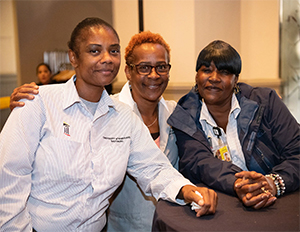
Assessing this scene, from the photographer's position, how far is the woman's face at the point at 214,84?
6.29ft

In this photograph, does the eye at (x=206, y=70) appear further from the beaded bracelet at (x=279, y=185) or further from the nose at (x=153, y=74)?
the beaded bracelet at (x=279, y=185)

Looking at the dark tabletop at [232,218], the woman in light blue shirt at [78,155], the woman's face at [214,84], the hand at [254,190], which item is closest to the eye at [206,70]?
the woman's face at [214,84]

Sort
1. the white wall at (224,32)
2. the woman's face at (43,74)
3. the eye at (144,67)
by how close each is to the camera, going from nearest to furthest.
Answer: the eye at (144,67)
the white wall at (224,32)
the woman's face at (43,74)

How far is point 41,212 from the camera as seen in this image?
1.47 m

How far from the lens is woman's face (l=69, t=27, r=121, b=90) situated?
157 centimetres

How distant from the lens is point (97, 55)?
158 cm

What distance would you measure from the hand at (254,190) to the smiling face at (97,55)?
0.84 metres

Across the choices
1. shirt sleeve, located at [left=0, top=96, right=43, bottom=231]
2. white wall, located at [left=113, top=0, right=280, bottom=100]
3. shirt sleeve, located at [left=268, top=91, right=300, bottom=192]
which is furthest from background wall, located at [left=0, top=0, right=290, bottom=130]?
shirt sleeve, located at [left=0, top=96, right=43, bottom=231]

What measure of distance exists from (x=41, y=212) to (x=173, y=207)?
0.62m

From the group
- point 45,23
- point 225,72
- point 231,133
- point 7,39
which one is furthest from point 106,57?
point 45,23

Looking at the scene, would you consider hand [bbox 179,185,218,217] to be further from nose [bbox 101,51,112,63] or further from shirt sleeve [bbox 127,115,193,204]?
nose [bbox 101,51,112,63]

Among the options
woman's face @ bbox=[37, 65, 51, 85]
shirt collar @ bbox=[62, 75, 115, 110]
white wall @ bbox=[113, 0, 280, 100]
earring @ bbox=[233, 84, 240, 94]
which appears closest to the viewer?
shirt collar @ bbox=[62, 75, 115, 110]

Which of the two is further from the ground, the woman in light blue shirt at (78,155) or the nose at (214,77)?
the nose at (214,77)

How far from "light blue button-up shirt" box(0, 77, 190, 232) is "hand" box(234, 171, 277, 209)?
29cm
